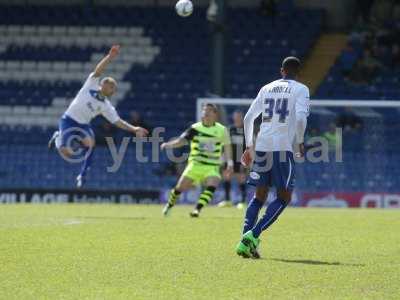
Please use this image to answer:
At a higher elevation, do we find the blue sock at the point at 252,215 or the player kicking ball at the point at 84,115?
the player kicking ball at the point at 84,115

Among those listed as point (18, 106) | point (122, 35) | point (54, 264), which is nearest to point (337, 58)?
point (122, 35)

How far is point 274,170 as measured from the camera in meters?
10.8

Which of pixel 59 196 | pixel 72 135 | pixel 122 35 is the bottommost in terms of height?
pixel 59 196

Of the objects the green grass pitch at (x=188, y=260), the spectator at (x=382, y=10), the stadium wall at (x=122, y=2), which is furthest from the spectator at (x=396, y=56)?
the green grass pitch at (x=188, y=260)

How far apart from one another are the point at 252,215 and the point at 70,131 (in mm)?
9325

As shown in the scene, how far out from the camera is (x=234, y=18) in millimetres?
33469

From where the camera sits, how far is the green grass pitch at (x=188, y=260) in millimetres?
8227

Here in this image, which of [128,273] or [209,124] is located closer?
[128,273]

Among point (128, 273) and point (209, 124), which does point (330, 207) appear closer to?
point (209, 124)

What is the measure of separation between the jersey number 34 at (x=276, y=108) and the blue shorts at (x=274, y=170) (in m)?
0.36

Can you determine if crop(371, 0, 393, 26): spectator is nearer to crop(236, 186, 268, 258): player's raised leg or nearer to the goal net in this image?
the goal net

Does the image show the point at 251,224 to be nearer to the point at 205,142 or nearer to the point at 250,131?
the point at 250,131

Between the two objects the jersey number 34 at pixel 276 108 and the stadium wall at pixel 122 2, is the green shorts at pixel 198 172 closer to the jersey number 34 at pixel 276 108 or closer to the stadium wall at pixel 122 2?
the jersey number 34 at pixel 276 108

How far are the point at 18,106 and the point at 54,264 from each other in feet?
72.0
